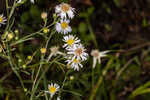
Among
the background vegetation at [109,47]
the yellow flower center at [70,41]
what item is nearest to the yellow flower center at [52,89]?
the yellow flower center at [70,41]

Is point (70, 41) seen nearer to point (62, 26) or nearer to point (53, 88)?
point (62, 26)

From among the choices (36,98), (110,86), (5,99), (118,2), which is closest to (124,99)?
(110,86)

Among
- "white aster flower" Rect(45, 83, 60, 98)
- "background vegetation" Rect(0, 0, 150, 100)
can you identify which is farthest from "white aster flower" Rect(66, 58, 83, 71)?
"background vegetation" Rect(0, 0, 150, 100)

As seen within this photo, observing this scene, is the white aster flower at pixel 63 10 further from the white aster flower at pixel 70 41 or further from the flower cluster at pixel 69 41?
the white aster flower at pixel 70 41

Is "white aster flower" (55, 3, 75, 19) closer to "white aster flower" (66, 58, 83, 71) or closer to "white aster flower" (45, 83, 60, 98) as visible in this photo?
"white aster flower" (66, 58, 83, 71)

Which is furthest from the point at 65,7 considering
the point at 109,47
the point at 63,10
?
the point at 109,47

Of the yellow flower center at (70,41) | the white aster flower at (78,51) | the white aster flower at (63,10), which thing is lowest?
the white aster flower at (78,51)

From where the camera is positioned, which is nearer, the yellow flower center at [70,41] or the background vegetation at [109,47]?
the yellow flower center at [70,41]

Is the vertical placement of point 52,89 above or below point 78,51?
below
